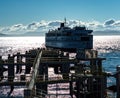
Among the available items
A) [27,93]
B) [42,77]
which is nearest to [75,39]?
[42,77]

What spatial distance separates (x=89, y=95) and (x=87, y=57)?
42.7ft

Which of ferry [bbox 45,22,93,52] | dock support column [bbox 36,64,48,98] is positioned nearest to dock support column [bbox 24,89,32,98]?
dock support column [bbox 36,64,48,98]

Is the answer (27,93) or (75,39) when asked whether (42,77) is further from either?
(75,39)

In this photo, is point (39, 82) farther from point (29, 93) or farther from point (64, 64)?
point (29, 93)

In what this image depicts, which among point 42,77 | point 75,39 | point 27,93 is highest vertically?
point 75,39

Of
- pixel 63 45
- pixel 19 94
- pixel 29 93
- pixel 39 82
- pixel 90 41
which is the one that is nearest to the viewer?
pixel 29 93

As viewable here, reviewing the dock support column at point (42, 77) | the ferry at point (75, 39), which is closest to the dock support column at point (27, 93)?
the dock support column at point (42, 77)

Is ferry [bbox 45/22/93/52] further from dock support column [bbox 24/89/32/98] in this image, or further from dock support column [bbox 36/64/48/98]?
dock support column [bbox 24/89/32/98]

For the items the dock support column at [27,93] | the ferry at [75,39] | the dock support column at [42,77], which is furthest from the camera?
the ferry at [75,39]

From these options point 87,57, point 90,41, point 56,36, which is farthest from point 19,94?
point 56,36

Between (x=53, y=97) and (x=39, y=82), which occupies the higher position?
(x=39, y=82)

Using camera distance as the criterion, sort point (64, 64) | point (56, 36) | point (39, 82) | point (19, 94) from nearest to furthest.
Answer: point (39, 82)
point (64, 64)
point (19, 94)
point (56, 36)

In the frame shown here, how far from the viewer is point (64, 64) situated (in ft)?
184

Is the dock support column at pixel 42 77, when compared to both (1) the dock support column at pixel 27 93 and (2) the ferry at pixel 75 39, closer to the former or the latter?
(1) the dock support column at pixel 27 93
